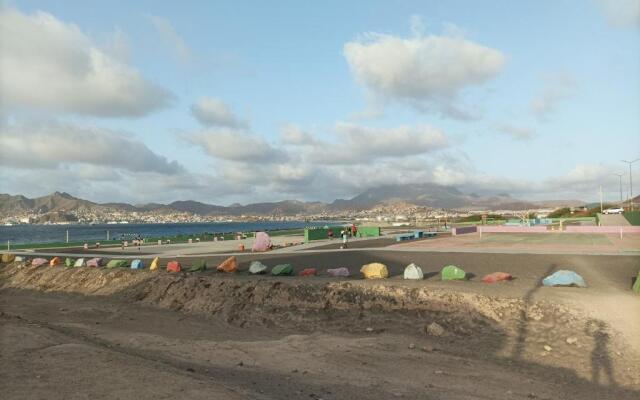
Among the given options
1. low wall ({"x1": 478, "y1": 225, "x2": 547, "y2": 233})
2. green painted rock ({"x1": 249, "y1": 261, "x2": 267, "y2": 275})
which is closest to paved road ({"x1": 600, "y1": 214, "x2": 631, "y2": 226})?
low wall ({"x1": 478, "y1": 225, "x2": 547, "y2": 233})

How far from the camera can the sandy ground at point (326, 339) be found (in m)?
8.55

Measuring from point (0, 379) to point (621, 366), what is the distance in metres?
12.2

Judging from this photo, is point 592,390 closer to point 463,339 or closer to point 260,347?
point 463,339

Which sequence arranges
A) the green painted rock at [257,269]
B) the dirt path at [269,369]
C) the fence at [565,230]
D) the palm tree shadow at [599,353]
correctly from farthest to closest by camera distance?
the fence at [565,230], the green painted rock at [257,269], the palm tree shadow at [599,353], the dirt path at [269,369]

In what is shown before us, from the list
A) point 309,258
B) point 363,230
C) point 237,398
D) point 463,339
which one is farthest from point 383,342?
point 363,230

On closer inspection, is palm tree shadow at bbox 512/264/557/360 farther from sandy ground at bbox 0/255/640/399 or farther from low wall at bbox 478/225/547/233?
low wall at bbox 478/225/547/233

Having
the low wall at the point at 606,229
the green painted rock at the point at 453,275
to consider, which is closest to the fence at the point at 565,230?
the low wall at the point at 606,229

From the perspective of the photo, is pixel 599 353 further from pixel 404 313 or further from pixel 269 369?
pixel 269 369

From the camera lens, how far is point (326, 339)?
43.1ft

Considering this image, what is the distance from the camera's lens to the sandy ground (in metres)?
8.55


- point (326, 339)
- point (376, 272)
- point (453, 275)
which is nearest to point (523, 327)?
point (326, 339)

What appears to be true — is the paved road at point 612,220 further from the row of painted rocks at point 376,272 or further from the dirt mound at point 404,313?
the dirt mound at point 404,313

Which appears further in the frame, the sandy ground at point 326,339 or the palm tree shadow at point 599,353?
the palm tree shadow at point 599,353

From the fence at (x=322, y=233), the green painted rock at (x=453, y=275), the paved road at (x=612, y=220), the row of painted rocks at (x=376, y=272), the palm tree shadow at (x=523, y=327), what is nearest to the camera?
the palm tree shadow at (x=523, y=327)
